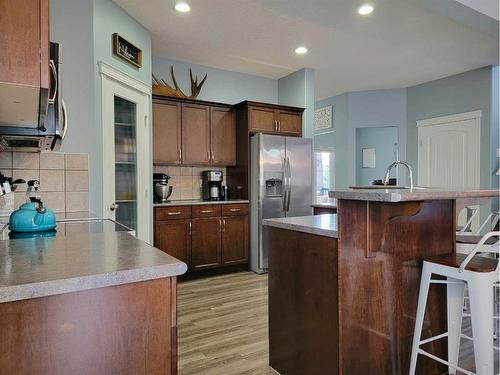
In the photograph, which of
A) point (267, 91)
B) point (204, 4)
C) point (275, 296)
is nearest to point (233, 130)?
point (267, 91)

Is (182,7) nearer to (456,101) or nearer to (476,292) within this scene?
(476,292)

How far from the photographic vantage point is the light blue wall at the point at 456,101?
4703mm

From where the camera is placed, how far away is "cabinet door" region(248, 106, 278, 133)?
4355mm

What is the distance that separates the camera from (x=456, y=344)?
1.83m

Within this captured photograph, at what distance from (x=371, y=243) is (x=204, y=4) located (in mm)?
2570

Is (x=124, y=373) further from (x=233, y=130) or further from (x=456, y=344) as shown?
(x=233, y=130)

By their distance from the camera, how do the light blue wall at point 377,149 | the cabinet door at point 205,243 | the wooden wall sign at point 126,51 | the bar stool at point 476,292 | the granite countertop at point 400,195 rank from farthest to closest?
the light blue wall at point 377,149 < the cabinet door at point 205,243 < the wooden wall sign at point 126,51 < the bar stool at point 476,292 < the granite countertop at point 400,195

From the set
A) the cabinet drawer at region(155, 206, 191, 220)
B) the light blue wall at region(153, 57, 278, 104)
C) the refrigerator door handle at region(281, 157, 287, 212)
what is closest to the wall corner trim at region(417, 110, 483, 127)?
the light blue wall at region(153, 57, 278, 104)

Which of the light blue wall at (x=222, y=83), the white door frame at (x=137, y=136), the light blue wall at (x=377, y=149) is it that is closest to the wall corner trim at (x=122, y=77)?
the white door frame at (x=137, y=136)

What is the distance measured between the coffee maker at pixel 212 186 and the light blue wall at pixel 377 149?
381cm

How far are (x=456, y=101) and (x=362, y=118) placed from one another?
144cm

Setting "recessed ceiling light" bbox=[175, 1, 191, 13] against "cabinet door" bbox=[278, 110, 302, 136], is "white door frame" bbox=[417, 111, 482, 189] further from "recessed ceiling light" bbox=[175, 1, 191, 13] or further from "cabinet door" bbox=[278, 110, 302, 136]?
"recessed ceiling light" bbox=[175, 1, 191, 13]

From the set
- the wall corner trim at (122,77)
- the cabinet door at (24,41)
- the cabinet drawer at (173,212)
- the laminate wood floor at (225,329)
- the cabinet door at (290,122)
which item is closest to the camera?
the cabinet door at (24,41)

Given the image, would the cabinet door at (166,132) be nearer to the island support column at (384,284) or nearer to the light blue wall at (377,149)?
the island support column at (384,284)
